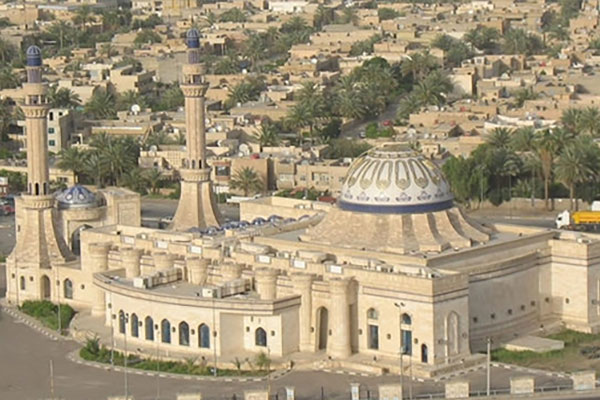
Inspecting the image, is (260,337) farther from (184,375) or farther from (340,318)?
(184,375)

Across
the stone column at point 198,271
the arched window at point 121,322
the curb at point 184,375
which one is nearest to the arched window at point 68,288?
the arched window at point 121,322

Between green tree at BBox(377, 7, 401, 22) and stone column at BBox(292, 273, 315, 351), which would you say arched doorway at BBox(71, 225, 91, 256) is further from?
green tree at BBox(377, 7, 401, 22)

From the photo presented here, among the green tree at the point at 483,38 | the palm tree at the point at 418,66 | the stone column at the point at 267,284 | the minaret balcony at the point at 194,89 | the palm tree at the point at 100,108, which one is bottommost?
the stone column at the point at 267,284

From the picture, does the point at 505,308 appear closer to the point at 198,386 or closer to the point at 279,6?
the point at 198,386

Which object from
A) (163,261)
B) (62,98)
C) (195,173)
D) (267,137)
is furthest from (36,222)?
(62,98)

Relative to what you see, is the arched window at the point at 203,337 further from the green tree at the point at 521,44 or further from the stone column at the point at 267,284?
the green tree at the point at 521,44

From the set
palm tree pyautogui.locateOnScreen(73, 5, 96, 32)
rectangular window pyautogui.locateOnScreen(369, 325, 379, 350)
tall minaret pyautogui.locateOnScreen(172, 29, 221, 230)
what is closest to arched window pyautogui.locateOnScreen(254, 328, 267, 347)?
rectangular window pyautogui.locateOnScreen(369, 325, 379, 350)
